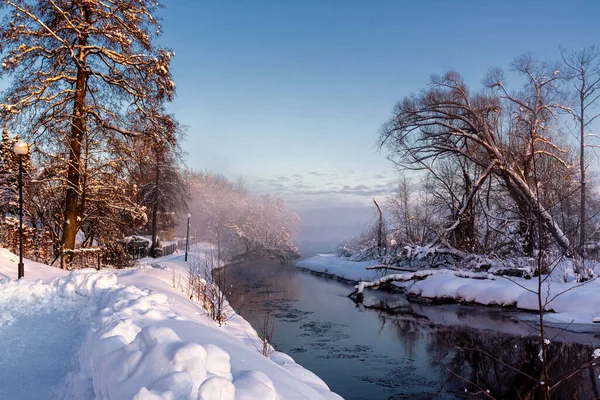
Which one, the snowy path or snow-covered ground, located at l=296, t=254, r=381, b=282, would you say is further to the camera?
snow-covered ground, located at l=296, t=254, r=381, b=282

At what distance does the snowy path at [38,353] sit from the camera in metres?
5.11

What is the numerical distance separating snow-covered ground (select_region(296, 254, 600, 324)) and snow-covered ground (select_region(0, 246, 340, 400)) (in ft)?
31.3

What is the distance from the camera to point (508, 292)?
1658cm

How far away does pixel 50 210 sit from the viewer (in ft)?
66.7

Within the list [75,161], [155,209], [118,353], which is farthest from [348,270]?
[118,353]

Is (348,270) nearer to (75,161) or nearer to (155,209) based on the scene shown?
(155,209)

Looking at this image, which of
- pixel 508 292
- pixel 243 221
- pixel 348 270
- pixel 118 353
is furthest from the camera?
pixel 243 221

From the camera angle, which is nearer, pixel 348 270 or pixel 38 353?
pixel 38 353

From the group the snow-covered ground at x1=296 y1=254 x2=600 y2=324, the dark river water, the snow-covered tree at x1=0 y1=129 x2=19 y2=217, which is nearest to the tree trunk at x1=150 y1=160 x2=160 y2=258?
the snow-covered tree at x1=0 y1=129 x2=19 y2=217

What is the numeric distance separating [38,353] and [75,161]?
10480mm

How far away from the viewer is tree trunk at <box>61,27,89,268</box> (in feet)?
48.6

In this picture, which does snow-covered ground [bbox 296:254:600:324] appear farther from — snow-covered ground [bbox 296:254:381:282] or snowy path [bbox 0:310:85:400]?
snowy path [bbox 0:310:85:400]

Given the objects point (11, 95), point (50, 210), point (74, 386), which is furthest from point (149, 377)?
point (50, 210)

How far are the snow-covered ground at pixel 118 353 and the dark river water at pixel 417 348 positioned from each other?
248cm
